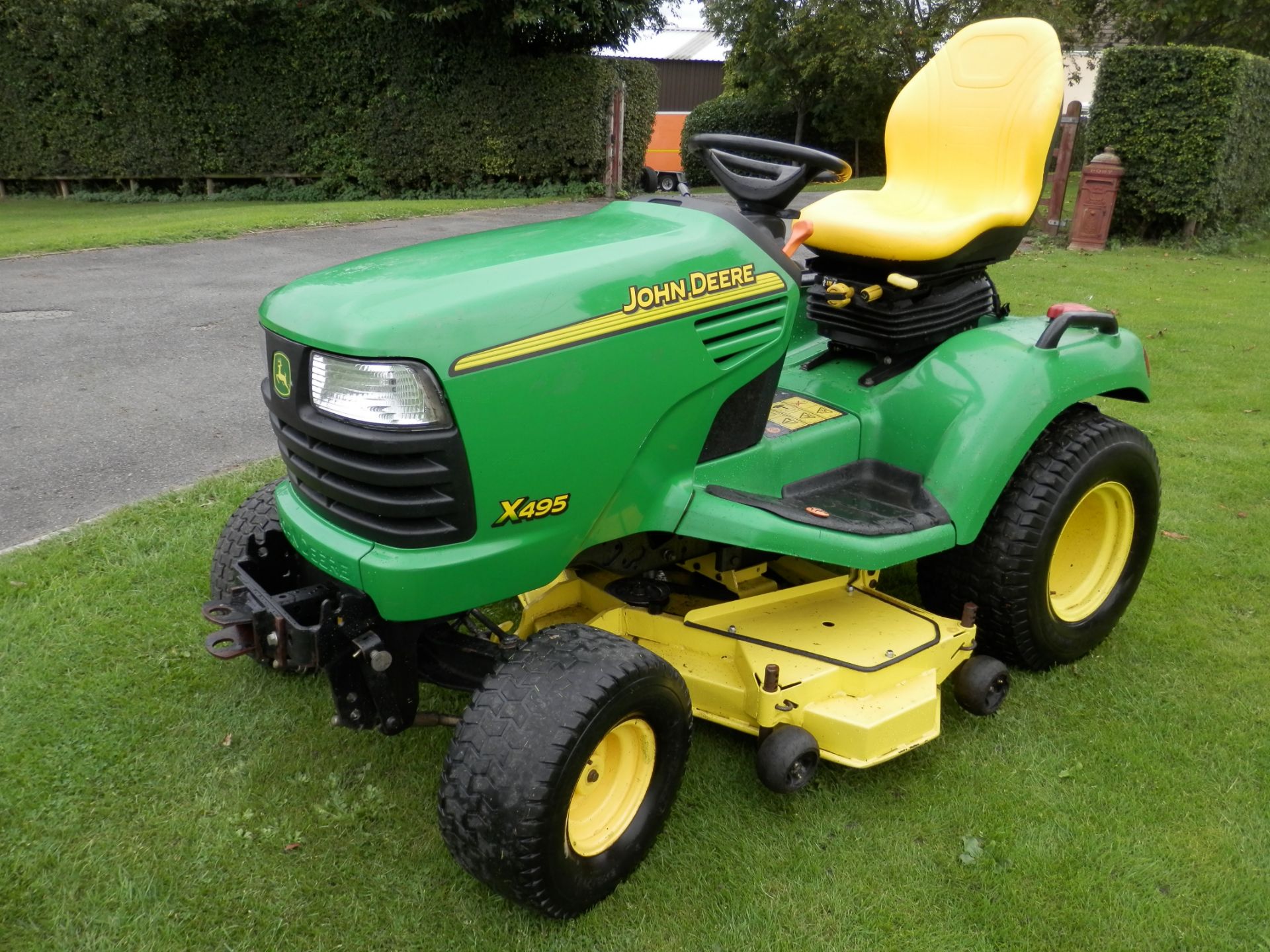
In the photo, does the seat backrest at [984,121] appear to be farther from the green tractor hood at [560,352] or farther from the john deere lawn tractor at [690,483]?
the green tractor hood at [560,352]

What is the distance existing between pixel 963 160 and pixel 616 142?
13118 millimetres

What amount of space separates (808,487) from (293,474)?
1341 millimetres

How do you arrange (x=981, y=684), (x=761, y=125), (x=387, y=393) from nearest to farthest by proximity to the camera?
(x=387, y=393), (x=981, y=684), (x=761, y=125)

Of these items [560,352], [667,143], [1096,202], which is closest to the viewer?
[560,352]

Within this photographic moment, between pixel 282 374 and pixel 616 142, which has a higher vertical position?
pixel 282 374

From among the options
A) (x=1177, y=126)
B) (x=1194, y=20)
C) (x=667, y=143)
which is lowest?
(x=667, y=143)

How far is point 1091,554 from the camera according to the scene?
3.29m

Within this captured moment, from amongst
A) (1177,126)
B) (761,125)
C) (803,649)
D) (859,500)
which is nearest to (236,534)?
(803,649)

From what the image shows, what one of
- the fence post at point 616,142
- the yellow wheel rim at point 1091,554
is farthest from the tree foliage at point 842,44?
the yellow wheel rim at point 1091,554

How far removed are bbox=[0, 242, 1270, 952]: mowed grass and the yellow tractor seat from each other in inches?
53.1

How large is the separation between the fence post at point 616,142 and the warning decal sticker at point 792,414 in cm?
1284

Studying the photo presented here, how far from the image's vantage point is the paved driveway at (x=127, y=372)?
14.0 feet

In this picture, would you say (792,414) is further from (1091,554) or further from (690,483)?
(1091,554)

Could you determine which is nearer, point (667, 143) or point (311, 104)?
point (311, 104)
